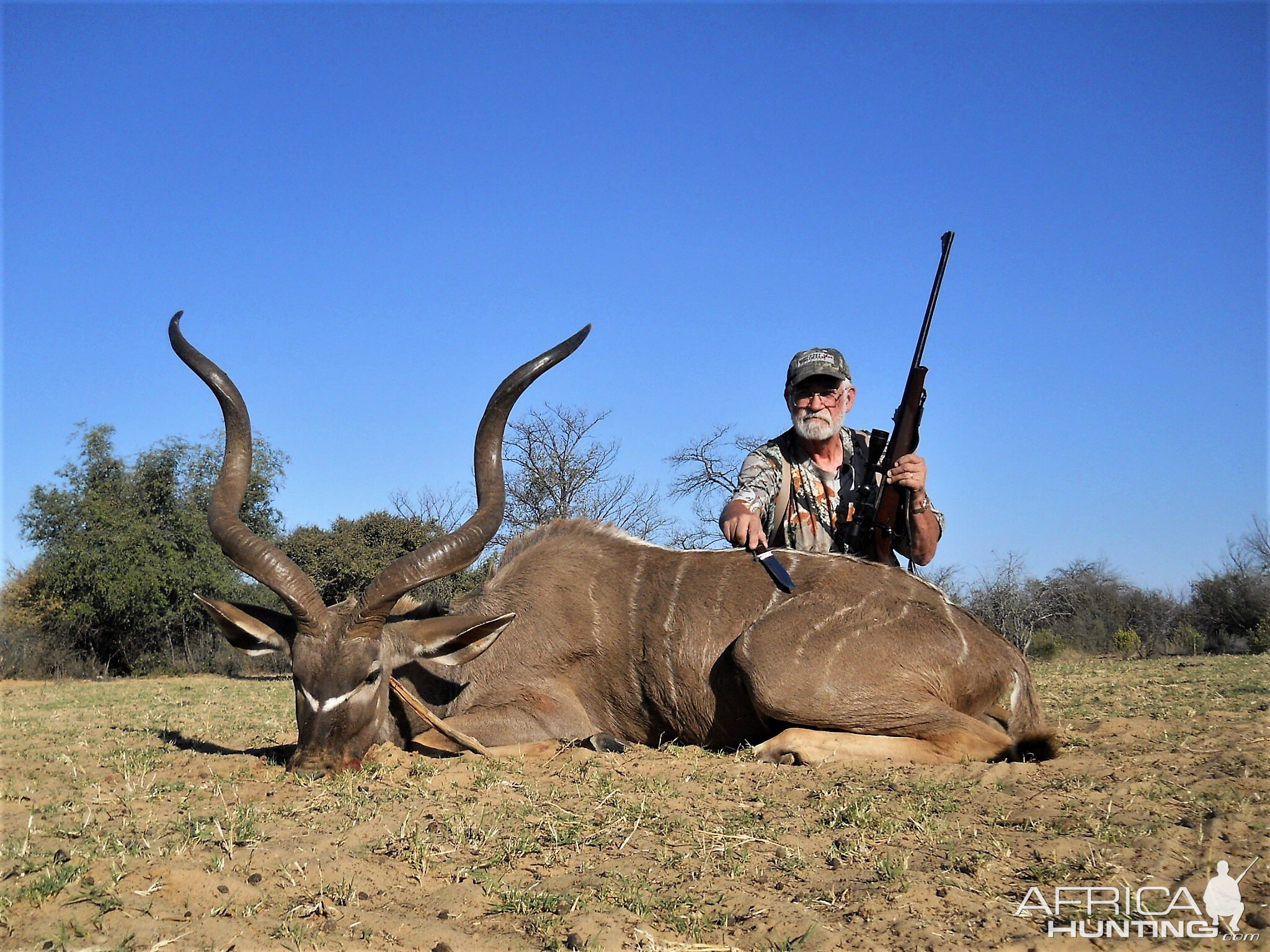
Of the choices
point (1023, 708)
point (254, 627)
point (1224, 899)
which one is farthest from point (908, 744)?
point (254, 627)

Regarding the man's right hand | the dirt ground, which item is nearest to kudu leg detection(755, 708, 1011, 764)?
the dirt ground

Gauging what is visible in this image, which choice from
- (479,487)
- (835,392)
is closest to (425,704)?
(479,487)

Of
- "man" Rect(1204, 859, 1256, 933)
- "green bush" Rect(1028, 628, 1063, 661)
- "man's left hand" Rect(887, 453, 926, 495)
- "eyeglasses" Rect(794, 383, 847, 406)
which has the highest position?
"eyeglasses" Rect(794, 383, 847, 406)

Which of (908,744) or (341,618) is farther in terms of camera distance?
(341,618)

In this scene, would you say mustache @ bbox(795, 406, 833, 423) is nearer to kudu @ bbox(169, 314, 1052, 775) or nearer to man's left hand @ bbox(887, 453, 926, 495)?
man's left hand @ bbox(887, 453, 926, 495)

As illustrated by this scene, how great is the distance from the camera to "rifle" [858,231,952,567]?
5.87 m

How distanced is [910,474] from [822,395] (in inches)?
40.7

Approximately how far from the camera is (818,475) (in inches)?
253

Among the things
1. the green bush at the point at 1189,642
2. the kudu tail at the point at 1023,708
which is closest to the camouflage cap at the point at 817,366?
the kudu tail at the point at 1023,708

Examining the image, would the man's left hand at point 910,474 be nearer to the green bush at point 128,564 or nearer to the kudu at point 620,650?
the kudu at point 620,650

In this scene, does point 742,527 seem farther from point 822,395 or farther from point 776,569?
point 822,395

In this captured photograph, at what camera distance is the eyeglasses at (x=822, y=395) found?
6.45 metres

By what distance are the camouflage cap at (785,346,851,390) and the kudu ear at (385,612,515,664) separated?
2.68 m

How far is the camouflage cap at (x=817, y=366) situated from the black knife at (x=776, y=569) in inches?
62.2
